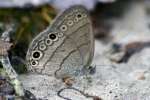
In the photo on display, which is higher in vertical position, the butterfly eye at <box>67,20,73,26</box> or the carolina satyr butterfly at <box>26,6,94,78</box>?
the butterfly eye at <box>67,20,73,26</box>

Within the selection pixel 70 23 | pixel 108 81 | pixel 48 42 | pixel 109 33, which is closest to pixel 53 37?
pixel 48 42

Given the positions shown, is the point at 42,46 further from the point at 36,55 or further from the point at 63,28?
the point at 63,28

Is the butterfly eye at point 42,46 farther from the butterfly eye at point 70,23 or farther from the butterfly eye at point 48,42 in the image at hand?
the butterfly eye at point 70,23

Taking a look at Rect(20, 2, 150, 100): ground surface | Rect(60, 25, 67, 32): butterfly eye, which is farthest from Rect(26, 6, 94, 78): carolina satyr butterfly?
Rect(20, 2, 150, 100): ground surface

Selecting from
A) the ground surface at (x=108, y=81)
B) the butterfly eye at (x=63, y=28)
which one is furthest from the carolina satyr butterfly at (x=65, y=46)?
the ground surface at (x=108, y=81)

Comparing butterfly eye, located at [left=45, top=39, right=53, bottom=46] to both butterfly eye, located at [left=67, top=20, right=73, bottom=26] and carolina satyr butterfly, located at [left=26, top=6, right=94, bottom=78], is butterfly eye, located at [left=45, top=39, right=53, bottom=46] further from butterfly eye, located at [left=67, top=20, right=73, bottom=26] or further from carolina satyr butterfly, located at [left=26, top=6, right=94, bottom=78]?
butterfly eye, located at [left=67, top=20, right=73, bottom=26]

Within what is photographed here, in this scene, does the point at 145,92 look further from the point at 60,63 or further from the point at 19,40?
the point at 19,40

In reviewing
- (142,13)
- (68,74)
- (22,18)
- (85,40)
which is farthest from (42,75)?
(142,13)

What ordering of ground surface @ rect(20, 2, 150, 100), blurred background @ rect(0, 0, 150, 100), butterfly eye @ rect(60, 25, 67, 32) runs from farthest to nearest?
blurred background @ rect(0, 0, 150, 100) → butterfly eye @ rect(60, 25, 67, 32) → ground surface @ rect(20, 2, 150, 100)

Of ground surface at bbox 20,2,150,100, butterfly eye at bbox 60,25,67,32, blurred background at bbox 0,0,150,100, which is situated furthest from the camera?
blurred background at bbox 0,0,150,100
